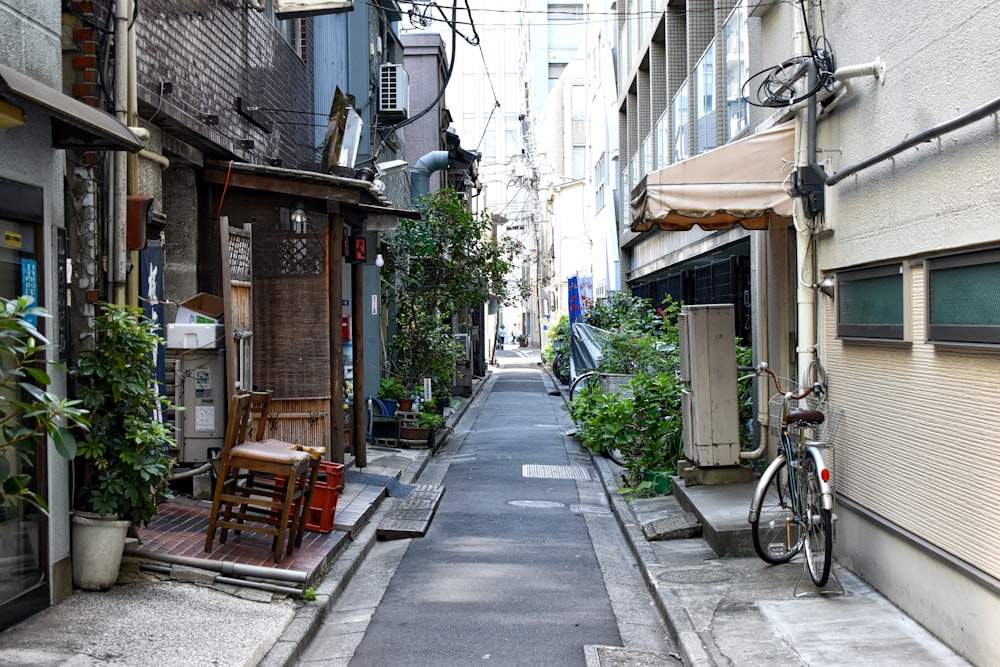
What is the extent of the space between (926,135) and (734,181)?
2.73m

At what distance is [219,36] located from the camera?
33.4ft

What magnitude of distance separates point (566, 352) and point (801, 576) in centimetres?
2497

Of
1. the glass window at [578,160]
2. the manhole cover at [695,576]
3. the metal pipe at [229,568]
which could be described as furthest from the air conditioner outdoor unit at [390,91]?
the glass window at [578,160]

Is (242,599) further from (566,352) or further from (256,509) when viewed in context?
(566,352)

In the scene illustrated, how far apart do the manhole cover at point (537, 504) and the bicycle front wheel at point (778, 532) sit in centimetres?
391

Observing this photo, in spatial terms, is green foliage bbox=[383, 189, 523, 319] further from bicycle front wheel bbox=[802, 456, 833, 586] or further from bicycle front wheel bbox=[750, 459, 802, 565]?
bicycle front wheel bbox=[802, 456, 833, 586]

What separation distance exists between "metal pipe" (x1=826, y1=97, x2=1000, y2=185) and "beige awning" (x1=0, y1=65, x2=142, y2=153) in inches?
187

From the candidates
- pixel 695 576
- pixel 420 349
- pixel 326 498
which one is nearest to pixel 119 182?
pixel 326 498

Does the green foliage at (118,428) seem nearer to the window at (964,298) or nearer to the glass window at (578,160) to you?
the window at (964,298)

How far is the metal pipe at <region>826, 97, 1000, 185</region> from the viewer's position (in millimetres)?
4958

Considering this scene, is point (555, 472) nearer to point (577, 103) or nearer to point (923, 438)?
point (923, 438)

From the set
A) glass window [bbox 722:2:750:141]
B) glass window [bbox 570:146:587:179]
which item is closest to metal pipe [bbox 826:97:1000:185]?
glass window [bbox 722:2:750:141]

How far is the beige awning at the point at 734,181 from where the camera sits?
832cm

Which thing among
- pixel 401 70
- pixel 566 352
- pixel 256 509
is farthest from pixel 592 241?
pixel 256 509
